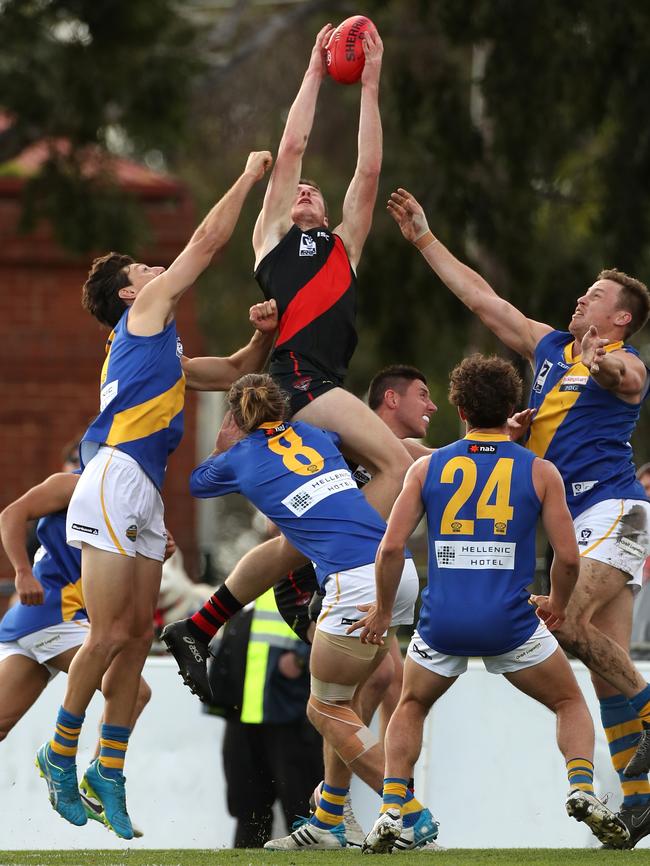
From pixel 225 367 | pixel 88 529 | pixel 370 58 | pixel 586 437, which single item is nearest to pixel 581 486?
Answer: pixel 586 437

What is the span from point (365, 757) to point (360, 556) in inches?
37.8

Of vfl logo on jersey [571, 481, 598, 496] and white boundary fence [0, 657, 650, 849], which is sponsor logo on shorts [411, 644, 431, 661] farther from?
white boundary fence [0, 657, 650, 849]

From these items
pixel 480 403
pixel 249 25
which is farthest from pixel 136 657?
pixel 249 25

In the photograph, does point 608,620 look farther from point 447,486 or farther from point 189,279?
point 189,279

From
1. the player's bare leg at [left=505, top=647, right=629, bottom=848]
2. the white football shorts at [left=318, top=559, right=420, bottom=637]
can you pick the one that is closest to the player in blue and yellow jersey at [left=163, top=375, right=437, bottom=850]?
the white football shorts at [left=318, top=559, right=420, bottom=637]

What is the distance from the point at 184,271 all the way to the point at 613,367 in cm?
213

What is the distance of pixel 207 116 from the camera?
1125 inches

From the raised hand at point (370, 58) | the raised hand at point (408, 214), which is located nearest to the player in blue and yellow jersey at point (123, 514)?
the raised hand at point (408, 214)

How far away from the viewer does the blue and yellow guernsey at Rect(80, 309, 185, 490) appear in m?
8.20

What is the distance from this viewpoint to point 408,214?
8570 mm

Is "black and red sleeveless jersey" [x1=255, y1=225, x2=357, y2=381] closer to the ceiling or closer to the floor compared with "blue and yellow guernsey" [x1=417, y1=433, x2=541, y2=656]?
closer to the ceiling

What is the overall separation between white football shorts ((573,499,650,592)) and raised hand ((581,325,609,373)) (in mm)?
765

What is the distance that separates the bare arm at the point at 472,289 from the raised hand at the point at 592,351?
68 centimetres

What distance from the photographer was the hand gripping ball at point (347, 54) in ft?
28.9
